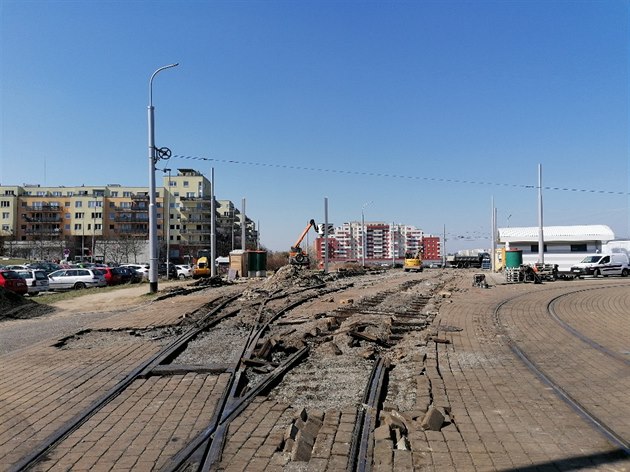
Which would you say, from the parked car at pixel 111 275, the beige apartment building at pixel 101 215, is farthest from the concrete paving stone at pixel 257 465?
the beige apartment building at pixel 101 215

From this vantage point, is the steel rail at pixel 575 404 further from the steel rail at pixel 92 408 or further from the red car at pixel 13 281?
the red car at pixel 13 281

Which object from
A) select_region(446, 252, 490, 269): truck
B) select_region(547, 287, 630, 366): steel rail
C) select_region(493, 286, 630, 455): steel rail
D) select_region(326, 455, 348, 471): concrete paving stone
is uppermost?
select_region(326, 455, 348, 471): concrete paving stone

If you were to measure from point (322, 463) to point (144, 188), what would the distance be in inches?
4637

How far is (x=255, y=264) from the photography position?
4000 centimetres

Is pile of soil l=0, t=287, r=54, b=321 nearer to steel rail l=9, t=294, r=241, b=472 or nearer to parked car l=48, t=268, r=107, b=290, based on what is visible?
steel rail l=9, t=294, r=241, b=472

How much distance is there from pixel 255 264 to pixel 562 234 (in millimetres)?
34955

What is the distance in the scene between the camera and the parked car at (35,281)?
27.0 m

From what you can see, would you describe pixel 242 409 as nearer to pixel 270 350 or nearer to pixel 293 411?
pixel 293 411

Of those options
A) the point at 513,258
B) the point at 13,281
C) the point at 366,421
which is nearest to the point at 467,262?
the point at 513,258

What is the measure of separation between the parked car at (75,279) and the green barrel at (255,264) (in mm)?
11122

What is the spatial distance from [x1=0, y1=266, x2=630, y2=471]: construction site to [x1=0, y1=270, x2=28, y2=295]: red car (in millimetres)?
12471

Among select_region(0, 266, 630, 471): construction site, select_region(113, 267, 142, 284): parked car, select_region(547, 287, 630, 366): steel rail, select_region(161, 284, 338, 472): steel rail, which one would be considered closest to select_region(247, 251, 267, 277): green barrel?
select_region(113, 267, 142, 284): parked car

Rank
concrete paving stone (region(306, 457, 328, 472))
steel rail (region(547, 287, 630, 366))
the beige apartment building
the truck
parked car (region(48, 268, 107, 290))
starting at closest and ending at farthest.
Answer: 1. concrete paving stone (region(306, 457, 328, 472))
2. steel rail (region(547, 287, 630, 366))
3. parked car (region(48, 268, 107, 290))
4. the truck
5. the beige apartment building

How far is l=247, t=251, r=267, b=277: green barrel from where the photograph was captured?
131 ft
